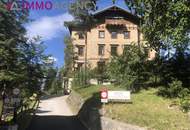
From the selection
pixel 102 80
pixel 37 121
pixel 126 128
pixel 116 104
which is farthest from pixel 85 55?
pixel 126 128

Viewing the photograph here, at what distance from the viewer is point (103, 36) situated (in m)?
86.9

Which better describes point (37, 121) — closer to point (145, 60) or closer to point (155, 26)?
point (145, 60)

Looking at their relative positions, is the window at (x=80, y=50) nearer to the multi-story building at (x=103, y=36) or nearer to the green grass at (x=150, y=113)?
the multi-story building at (x=103, y=36)

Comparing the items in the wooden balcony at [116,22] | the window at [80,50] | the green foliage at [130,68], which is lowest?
the green foliage at [130,68]

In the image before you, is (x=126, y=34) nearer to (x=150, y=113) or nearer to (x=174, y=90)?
(x=174, y=90)

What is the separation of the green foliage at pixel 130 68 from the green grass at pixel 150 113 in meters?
1.73

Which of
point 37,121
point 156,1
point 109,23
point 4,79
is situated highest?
point 109,23

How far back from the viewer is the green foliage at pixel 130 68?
123 ft

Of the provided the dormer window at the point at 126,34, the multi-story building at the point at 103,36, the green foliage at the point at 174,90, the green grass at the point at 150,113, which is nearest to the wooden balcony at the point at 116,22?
the multi-story building at the point at 103,36

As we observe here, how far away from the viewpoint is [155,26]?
3000 cm

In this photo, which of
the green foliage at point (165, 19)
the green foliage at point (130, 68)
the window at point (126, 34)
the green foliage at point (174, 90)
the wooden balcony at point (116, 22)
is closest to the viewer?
the green foliage at point (165, 19)

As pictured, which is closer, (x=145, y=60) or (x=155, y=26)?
(x=155, y=26)

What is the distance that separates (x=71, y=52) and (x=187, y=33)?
54.3 meters

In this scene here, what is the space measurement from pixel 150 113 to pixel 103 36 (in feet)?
191
